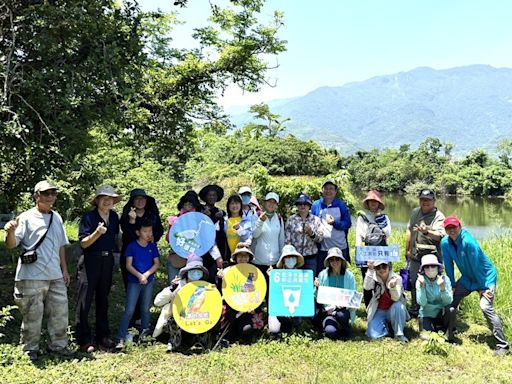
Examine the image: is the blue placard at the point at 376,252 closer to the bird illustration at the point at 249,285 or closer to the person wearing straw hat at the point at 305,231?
the person wearing straw hat at the point at 305,231

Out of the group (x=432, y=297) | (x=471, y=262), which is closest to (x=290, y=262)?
(x=432, y=297)

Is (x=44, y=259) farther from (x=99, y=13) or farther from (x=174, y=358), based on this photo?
(x=99, y=13)

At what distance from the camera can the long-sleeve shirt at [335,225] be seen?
6043mm

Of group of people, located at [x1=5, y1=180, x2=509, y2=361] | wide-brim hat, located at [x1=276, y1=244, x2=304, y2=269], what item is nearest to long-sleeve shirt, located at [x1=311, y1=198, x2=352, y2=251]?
group of people, located at [x1=5, y1=180, x2=509, y2=361]

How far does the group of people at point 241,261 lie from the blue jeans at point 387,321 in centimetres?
1

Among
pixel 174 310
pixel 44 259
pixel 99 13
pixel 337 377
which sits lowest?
pixel 337 377

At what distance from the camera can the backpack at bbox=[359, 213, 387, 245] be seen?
19.7 feet

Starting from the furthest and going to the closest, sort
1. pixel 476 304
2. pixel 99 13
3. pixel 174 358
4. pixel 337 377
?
pixel 476 304 → pixel 99 13 → pixel 174 358 → pixel 337 377

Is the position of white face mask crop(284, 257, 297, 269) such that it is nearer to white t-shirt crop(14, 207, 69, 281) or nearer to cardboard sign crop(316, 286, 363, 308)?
cardboard sign crop(316, 286, 363, 308)

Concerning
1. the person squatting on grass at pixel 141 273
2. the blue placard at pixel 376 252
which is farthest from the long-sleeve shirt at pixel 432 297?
the person squatting on grass at pixel 141 273

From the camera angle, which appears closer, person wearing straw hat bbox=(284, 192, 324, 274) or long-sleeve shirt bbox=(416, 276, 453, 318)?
long-sleeve shirt bbox=(416, 276, 453, 318)

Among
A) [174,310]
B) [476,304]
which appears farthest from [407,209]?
[174,310]

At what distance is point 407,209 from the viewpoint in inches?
1518

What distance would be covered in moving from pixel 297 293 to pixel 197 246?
4.55ft
